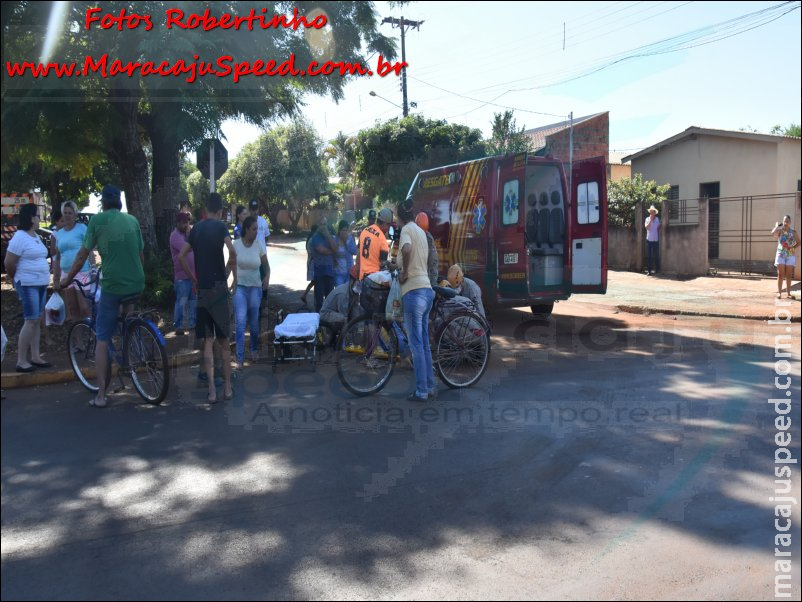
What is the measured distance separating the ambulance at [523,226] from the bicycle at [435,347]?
3.08 metres

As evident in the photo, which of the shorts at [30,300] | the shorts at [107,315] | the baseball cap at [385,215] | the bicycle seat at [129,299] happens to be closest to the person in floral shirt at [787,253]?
the baseball cap at [385,215]

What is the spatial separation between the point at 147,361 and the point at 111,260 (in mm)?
1021

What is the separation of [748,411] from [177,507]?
4533 mm

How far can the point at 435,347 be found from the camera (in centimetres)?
702

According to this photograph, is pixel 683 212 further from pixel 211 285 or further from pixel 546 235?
pixel 211 285

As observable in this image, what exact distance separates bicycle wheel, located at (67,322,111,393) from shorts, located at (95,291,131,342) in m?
0.79

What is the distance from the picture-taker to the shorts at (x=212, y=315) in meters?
6.64

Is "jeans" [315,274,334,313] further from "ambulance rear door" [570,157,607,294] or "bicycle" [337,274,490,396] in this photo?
"ambulance rear door" [570,157,607,294]

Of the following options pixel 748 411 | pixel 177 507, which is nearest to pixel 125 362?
pixel 177 507

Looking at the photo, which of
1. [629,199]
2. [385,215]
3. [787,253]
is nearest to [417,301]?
[385,215]

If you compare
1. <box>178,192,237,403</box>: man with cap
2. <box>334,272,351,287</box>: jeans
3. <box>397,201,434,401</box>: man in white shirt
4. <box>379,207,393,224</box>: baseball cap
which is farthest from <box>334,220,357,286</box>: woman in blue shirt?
<box>397,201,434,401</box>: man in white shirt

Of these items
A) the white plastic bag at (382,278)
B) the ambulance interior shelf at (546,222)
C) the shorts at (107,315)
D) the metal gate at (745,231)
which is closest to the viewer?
the shorts at (107,315)

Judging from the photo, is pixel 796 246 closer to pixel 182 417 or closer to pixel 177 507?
pixel 182 417

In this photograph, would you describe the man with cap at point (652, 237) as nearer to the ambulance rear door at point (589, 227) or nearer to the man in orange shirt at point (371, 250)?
the ambulance rear door at point (589, 227)
